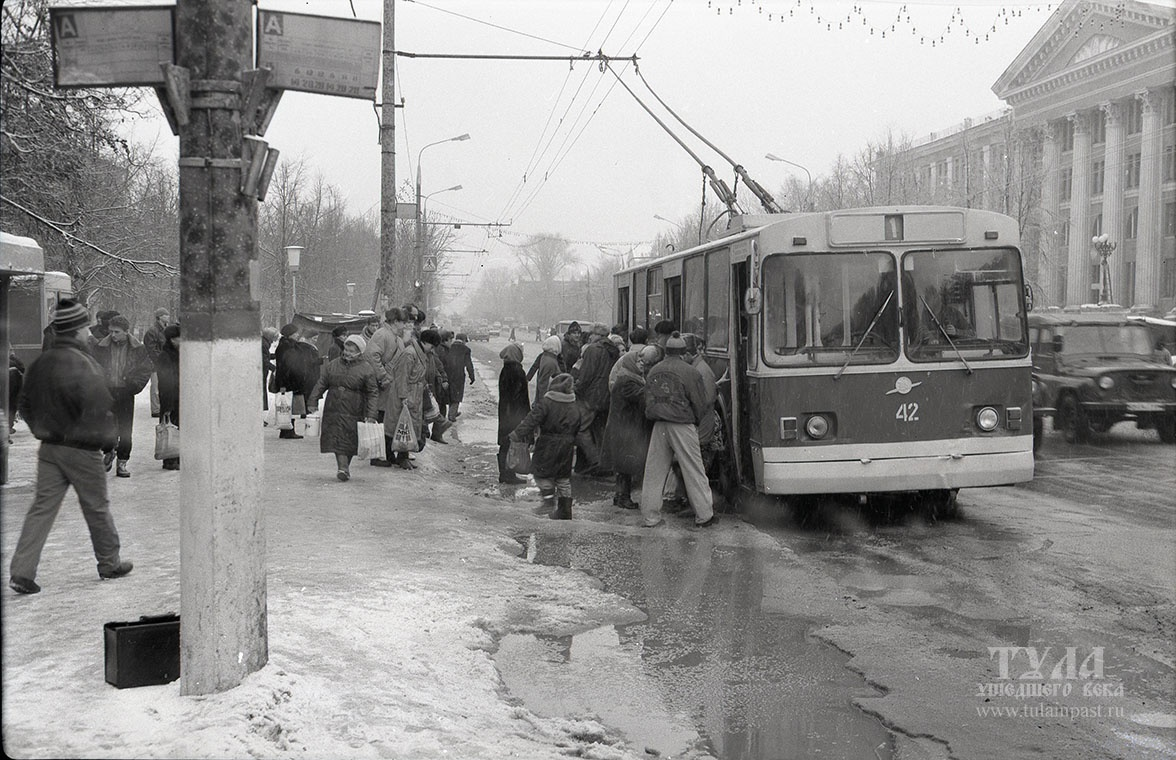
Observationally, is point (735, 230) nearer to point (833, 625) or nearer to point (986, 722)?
point (833, 625)

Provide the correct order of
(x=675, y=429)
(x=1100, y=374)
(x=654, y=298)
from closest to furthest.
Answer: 1. (x=675, y=429)
2. (x=654, y=298)
3. (x=1100, y=374)

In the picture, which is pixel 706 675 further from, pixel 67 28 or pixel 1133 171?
pixel 1133 171

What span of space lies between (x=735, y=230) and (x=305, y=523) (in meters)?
5.55

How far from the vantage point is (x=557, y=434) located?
36.2 ft

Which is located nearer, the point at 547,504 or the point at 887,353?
the point at 887,353

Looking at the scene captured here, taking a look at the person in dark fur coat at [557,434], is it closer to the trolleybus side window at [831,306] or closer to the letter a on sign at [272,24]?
the trolleybus side window at [831,306]

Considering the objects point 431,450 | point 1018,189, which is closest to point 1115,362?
point 431,450

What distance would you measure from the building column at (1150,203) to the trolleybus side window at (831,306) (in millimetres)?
51003

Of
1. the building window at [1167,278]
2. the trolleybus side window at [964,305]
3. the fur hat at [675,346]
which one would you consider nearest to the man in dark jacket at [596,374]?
the fur hat at [675,346]

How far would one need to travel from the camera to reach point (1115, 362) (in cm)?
1836

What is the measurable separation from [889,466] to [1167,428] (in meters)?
9.81

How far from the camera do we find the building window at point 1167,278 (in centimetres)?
A: 5597

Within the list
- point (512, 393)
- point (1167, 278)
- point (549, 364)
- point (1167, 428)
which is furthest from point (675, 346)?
point (1167, 278)

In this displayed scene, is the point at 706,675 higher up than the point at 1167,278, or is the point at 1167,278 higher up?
the point at 1167,278
